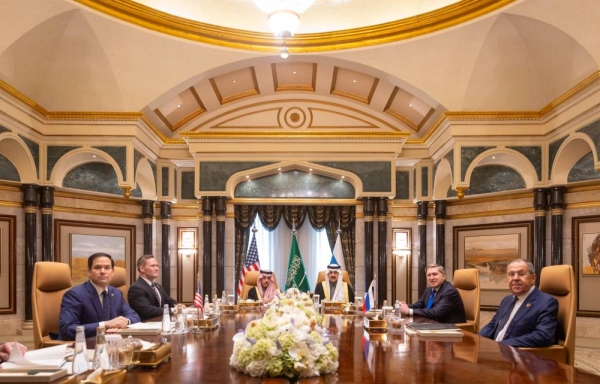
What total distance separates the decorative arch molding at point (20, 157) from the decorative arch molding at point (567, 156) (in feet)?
27.3

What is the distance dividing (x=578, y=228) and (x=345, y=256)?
14.0 feet

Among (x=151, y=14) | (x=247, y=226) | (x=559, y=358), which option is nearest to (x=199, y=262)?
(x=247, y=226)

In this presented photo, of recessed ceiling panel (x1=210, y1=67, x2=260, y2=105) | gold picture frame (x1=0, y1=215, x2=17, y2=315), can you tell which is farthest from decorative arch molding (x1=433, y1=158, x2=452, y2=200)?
gold picture frame (x1=0, y1=215, x2=17, y2=315)

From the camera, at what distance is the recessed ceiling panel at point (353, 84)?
30.1 ft

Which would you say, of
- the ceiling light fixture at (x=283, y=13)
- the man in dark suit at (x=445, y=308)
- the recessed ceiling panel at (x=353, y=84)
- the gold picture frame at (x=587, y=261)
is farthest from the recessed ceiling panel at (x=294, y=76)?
the man in dark suit at (x=445, y=308)

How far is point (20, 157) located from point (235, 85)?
394cm

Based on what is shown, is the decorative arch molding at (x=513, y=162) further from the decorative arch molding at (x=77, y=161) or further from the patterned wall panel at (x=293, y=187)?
the decorative arch molding at (x=77, y=161)

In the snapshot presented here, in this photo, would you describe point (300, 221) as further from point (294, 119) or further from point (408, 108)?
point (408, 108)

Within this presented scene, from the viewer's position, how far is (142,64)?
8.00 metres

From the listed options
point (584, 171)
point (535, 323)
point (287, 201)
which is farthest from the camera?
point (287, 201)

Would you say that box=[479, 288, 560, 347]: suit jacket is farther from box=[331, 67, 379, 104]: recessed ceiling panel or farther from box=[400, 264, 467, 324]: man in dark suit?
box=[331, 67, 379, 104]: recessed ceiling panel

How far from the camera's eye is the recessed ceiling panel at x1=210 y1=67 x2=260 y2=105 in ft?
30.2

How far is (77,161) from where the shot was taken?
880 centimetres

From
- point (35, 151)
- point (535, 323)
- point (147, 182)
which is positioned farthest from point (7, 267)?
point (535, 323)
